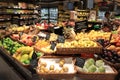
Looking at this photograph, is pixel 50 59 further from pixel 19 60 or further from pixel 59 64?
pixel 19 60

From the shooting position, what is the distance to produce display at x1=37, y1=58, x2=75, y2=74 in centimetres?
243

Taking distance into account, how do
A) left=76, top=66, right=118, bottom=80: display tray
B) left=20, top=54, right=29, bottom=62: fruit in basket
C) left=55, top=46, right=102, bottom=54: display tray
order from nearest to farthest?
left=76, top=66, right=118, bottom=80: display tray → left=55, top=46, right=102, bottom=54: display tray → left=20, top=54, right=29, bottom=62: fruit in basket

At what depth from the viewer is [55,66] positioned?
2.71 metres

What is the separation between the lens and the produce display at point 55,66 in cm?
243

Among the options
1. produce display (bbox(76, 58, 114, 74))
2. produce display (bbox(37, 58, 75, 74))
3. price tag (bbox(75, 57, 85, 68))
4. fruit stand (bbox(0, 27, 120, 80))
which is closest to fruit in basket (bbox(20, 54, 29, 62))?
fruit stand (bbox(0, 27, 120, 80))

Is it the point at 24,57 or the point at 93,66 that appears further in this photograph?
the point at 24,57

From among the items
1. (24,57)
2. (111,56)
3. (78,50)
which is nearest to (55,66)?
(78,50)

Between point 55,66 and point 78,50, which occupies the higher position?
point 78,50

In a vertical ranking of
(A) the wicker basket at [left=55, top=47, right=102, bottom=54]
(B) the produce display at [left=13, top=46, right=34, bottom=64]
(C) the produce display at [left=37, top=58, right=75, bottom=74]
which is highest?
(A) the wicker basket at [left=55, top=47, right=102, bottom=54]

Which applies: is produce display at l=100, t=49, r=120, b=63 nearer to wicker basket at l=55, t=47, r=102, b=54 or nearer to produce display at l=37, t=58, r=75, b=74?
wicker basket at l=55, t=47, r=102, b=54

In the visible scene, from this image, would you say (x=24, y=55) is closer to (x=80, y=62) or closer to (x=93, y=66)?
(x=80, y=62)

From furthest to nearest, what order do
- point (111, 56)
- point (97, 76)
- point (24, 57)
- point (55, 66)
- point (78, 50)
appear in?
point (24, 57) < point (78, 50) < point (111, 56) < point (55, 66) < point (97, 76)

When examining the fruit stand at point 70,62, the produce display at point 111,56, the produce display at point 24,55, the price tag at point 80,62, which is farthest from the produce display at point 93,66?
the produce display at point 24,55

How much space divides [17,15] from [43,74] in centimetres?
1250
